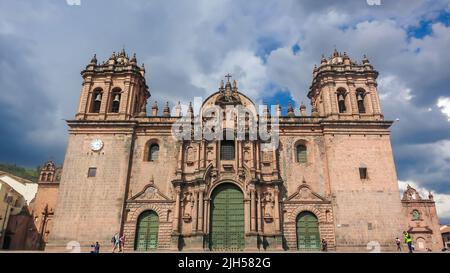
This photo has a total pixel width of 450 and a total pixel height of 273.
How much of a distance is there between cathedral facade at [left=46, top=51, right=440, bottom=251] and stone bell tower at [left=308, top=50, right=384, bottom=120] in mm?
96

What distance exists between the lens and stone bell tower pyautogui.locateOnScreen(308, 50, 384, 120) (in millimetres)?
26703

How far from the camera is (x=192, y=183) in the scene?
78.3 ft

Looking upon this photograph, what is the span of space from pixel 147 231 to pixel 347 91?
19.7m

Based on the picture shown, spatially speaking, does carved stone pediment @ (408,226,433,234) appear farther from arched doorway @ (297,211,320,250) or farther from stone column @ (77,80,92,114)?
stone column @ (77,80,92,114)

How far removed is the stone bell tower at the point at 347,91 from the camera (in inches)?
1051

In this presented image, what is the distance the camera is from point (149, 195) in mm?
23984

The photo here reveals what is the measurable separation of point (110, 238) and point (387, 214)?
64.0ft

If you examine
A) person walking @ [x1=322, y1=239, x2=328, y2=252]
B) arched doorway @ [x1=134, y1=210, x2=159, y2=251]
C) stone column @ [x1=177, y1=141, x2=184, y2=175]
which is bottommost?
person walking @ [x1=322, y1=239, x2=328, y2=252]

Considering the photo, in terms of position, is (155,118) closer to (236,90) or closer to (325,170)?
(236,90)

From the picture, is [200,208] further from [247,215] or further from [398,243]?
[398,243]

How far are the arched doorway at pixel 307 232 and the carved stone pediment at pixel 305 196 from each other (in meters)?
0.96

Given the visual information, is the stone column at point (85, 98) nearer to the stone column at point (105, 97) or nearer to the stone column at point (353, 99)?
the stone column at point (105, 97)

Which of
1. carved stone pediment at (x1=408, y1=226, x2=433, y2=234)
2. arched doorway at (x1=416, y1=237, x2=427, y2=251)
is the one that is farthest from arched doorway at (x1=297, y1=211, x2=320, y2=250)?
arched doorway at (x1=416, y1=237, x2=427, y2=251)
